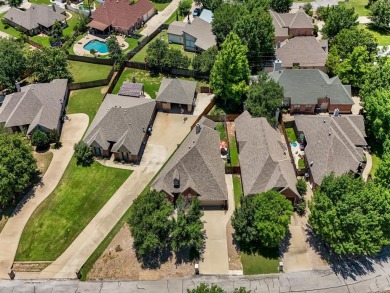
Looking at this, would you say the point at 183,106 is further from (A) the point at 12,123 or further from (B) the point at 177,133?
(A) the point at 12,123

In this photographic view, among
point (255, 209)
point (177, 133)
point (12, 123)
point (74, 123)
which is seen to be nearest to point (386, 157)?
point (255, 209)

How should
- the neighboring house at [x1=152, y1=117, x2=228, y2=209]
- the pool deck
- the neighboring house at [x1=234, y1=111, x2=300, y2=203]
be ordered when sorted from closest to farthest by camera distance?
the neighboring house at [x1=234, y1=111, x2=300, y2=203] < the neighboring house at [x1=152, y1=117, x2=228, y2=209] < the pool deck

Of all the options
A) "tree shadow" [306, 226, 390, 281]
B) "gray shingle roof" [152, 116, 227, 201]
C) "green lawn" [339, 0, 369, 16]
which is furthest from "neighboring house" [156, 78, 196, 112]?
"green lawn" [339, 0, 369, 16]

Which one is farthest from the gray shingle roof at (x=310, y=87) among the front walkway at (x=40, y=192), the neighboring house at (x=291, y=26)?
the front walkway at (x=40, y=192)

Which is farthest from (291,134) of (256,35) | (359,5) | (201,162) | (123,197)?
(359,5)

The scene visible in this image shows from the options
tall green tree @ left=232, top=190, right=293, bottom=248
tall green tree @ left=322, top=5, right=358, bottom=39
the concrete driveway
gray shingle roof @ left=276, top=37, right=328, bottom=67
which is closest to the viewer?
tall green tree @ left=232, top=190, right=293, bottom=248

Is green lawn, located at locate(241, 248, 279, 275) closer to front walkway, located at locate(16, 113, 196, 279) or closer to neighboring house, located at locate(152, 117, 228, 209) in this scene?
neighboring house, located at locate(152, 117, 228, 209)
